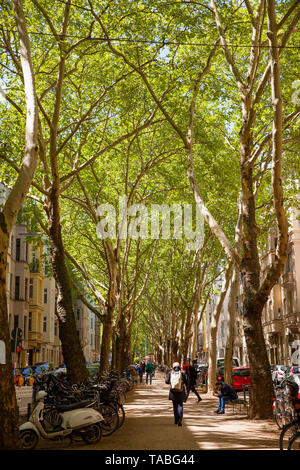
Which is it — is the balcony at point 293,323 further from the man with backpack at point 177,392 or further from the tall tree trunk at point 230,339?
the man with backpack at point 177,392

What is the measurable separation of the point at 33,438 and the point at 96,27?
39.0 ft

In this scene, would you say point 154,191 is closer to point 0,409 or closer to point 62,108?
point 62,108

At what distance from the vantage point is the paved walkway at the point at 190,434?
10414 mm

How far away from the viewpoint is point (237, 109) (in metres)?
21.1

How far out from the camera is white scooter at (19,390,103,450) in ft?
33.3

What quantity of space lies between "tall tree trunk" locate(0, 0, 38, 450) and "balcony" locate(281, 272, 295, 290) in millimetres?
38604

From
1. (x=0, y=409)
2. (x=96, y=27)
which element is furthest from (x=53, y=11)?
(x=0, y=409)

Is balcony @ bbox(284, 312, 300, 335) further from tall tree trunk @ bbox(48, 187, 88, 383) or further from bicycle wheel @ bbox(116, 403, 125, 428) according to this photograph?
bicycle wheel @ bbox(116, 403, 125, 428)

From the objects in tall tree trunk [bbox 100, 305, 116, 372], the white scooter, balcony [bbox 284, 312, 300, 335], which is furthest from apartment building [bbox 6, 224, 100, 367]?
the white scooter

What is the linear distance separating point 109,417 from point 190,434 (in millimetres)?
1806

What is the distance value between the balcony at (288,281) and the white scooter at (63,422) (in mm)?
36480

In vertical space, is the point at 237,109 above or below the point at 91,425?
above

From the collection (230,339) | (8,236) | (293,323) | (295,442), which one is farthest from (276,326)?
(8,236)

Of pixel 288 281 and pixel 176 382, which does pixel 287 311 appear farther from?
pixel 176 382
